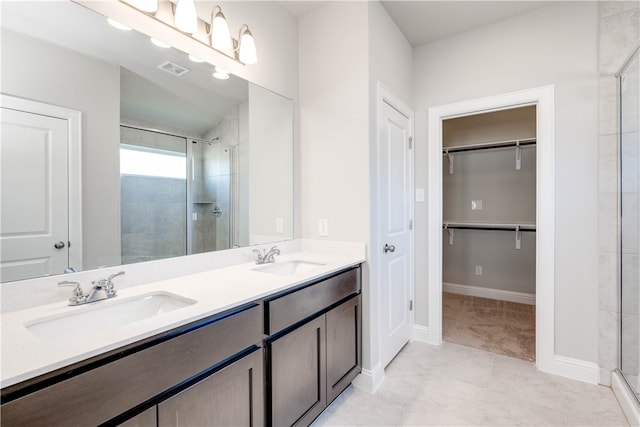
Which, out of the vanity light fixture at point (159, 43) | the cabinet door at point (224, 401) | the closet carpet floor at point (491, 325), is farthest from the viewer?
the closet carpet floor at point (491, 325)

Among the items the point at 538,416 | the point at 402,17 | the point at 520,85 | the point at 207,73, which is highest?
the point at 402,17

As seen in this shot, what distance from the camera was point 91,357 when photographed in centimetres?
77

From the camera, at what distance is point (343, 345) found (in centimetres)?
176

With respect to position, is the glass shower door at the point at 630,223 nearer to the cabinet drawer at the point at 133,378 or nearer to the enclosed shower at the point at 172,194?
the cabinet drawer at the point at 133,378

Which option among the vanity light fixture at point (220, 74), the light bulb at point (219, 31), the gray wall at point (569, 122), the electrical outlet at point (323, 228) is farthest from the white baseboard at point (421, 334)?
the light bulb at point (219, 31)

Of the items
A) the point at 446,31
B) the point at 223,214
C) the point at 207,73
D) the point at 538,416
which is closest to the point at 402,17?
the point at 446,31

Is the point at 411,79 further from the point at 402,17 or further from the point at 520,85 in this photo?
the point at 520,85

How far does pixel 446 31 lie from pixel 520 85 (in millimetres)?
738

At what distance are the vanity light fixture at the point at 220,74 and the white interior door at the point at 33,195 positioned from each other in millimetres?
818

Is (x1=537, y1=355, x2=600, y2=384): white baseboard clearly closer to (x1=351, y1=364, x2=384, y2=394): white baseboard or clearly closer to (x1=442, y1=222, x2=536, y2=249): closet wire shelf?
(x1=351, y1=364, x2=384, y2=394): white baseboard

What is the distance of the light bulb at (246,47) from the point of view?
68.0 inches

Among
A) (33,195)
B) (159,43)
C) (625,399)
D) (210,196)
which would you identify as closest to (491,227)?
(625,399)

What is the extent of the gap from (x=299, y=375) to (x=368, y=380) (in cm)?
73

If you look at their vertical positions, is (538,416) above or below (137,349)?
below
